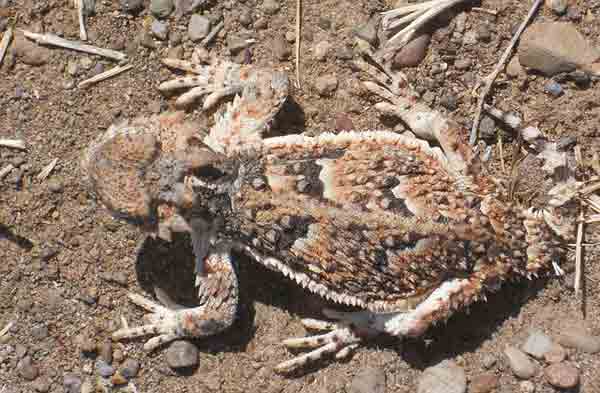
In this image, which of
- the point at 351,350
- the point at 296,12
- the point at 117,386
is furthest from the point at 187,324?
the point at 296,12

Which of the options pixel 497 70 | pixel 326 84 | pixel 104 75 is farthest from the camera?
pixel 104 75

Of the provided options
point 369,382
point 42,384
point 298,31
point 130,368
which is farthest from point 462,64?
point 42,384

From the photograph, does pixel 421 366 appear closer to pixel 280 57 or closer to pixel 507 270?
pixel 507 270

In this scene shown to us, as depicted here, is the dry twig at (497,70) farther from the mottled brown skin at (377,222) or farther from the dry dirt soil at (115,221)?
the mottled brown skin at (377,222)

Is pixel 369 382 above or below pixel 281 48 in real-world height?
below

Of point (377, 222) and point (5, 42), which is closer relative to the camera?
point (377, 222)

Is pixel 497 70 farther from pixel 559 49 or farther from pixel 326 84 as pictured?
pixel 326 84

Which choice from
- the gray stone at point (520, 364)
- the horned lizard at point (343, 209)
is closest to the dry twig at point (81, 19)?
the horned lizard at point (343, 209)
